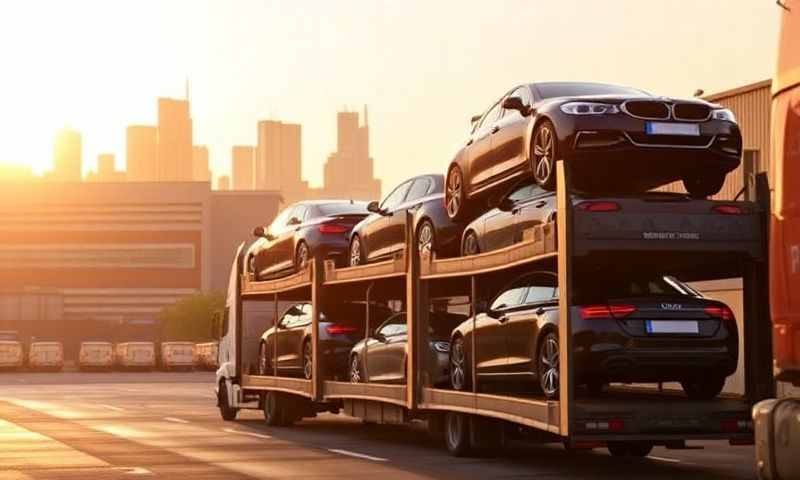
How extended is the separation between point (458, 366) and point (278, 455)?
2.87 m

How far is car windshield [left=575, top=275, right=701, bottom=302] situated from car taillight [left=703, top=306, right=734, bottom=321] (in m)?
0.28

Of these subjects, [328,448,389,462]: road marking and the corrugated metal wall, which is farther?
the corrugated metal wall

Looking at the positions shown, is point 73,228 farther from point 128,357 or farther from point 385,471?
point 385,471

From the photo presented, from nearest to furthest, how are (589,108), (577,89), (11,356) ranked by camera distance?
(589,108) → (577,89) → (11,356)

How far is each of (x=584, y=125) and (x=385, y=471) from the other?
421 centimetres

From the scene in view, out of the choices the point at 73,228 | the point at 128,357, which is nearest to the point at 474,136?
the point at 128,357

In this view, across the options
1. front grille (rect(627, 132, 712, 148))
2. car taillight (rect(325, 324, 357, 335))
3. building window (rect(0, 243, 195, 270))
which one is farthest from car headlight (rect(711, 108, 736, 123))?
building window (rect(0, 243, 195, 270))

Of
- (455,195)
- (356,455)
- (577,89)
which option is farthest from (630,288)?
(356,455)

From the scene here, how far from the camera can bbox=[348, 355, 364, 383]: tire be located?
2059 centimetres

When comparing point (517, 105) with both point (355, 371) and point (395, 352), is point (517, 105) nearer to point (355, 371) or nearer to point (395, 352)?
point (395, 352)

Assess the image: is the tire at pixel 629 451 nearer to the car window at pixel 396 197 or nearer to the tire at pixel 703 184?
the tire at pixel 703 184

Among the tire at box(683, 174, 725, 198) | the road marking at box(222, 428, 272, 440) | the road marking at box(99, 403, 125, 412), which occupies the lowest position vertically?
the road marking at box(99, 403, 125, 412)

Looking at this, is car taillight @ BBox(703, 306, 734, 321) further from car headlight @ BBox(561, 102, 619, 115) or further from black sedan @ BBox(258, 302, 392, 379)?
black sedan @ BBox(258, 302, 392, 379)

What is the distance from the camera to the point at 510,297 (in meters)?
15.6
